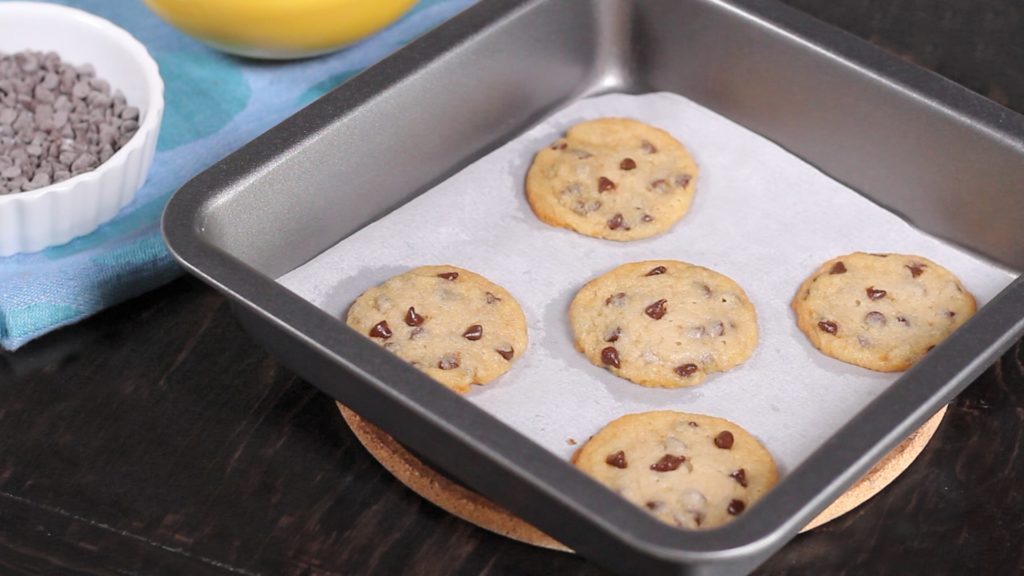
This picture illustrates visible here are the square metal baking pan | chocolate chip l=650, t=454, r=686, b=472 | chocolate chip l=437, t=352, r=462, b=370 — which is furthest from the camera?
chocolate chip l=437, t=352, r=462, b=370

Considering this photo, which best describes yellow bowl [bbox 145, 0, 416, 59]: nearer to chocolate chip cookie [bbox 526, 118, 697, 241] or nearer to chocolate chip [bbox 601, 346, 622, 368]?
chocolate chip cookie [bbox 526, 118, 697, 241]

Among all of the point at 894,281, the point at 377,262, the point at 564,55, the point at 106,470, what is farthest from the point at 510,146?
the point at 106,470

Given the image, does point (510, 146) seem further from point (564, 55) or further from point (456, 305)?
point (456, 305)

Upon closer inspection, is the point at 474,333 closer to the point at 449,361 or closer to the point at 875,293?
the point at 449,361

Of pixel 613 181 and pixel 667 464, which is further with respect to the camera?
pixel 613 181

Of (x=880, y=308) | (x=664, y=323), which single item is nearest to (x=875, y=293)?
(x=880, y=308)

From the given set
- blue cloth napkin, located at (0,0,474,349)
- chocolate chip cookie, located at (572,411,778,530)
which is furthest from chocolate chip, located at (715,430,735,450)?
blue cloth napkin, located at (0,0,474,349)

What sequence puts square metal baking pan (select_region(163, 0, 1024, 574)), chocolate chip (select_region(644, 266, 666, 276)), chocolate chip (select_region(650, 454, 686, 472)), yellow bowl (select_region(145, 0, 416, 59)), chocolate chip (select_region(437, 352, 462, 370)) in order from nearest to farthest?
square metal baking pan (select_region(163, 0, 1024, 574)), chocolate chip (select_region(650, 454, 686, 472)), chocolate chip (select_region(437, 352, 462, 370)), chocolate chip (select_region(644, 266, 666, 276)), yellow bowl (select_region(145, 0, 416, 59))
